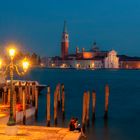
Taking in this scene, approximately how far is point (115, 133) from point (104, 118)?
3882 millimetres

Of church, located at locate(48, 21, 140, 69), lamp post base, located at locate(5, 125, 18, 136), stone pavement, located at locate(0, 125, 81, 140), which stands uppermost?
church, located at locate(48, 21, 140, 69)

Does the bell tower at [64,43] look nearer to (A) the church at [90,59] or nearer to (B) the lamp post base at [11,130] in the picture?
(A) the church at [90,59]

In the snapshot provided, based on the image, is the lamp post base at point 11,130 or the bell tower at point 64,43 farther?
the bell tower at point 64,43

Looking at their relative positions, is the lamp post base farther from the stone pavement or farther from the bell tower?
the bell tower

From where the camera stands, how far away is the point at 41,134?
13.5 meters

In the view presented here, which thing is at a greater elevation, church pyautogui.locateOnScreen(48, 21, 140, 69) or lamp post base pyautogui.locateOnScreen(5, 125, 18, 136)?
church pyautogui.locateOnScreen(48, 21, 140, 69)

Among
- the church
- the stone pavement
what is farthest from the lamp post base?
the church

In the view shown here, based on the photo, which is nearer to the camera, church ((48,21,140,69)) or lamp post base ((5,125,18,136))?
lamp post base ((5,125,18,136))

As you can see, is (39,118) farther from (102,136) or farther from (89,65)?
(89,65)

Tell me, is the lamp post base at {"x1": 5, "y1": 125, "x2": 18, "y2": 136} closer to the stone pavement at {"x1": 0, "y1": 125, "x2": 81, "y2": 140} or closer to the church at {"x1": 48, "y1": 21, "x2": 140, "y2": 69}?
the stone pavement at {"x1": 0, "y1": 125, "x2": 81, "y2": 140}

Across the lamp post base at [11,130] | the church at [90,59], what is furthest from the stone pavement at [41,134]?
Answer: the church at [90,59]

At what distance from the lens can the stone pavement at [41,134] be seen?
42.2ft

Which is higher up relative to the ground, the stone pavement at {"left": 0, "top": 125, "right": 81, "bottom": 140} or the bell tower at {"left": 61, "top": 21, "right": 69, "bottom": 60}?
the bell tower at {"left": 61, "top": 21, "right": 69, "bottom": 60}

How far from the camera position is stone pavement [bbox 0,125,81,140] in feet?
42.2
